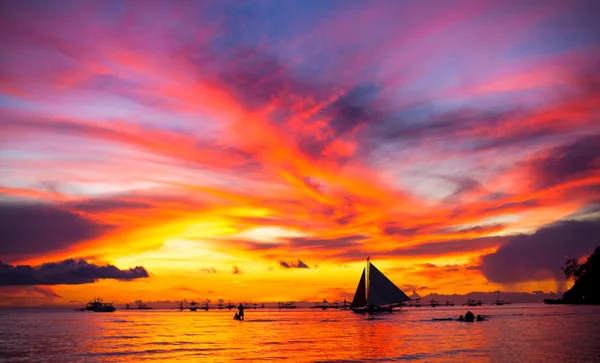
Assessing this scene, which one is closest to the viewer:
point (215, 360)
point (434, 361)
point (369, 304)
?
point (434, 361)

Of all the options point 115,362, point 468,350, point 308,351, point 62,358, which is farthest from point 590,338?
point 62,358

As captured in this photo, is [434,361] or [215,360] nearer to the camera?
[434,361]

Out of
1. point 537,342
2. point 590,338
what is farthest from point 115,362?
point 590,338

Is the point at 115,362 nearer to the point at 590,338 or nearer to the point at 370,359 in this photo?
the point at 370,359

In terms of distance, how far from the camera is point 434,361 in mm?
50281

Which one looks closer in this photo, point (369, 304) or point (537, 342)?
point (537, 342)

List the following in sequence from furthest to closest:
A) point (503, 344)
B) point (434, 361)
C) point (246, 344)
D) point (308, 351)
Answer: point (246, 344), point (503, 344), point (308, 351), point (434, 361)

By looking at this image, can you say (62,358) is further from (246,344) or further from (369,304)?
(369,304)

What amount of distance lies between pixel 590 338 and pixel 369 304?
102 m

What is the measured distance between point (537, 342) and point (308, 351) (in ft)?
102

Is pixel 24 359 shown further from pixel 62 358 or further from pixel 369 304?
pixel 369 304

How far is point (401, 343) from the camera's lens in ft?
233

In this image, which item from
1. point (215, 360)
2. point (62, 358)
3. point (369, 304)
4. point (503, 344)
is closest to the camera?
point (215, 360)

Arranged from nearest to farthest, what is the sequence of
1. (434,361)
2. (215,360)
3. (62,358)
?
1. (434,361)
2. (215,360)
3. (62,358)
